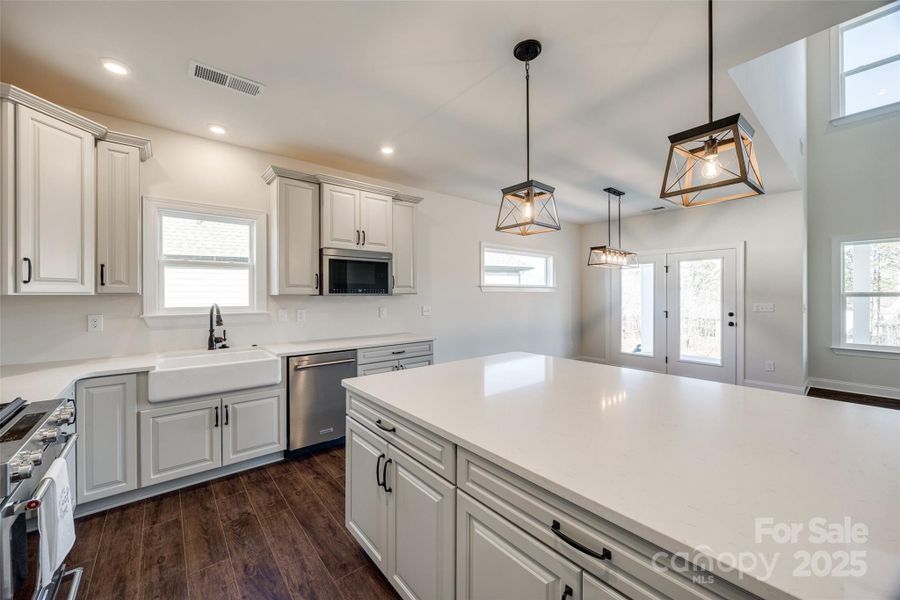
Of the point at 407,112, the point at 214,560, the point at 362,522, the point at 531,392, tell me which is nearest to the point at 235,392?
the point at 214,560

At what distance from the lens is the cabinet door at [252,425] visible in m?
2.62

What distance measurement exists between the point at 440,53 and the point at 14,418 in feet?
8.29

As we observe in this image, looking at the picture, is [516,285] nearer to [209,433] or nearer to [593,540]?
[209,433]

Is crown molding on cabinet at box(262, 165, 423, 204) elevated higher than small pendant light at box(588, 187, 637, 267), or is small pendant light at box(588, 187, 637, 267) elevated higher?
crown molding on cabinet at box(262, 165, 423, 204)

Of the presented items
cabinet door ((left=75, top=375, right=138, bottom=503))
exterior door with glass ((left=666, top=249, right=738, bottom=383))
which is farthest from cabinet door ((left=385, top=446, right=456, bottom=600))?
exterior door with glass ((left=666, top=249, right=738, bottom=383))

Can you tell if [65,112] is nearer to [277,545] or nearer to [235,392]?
[235,392]

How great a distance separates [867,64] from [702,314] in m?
3.93

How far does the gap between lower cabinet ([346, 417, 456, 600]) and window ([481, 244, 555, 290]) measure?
356 centimetres

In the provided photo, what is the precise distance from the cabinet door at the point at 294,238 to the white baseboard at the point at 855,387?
6.71m

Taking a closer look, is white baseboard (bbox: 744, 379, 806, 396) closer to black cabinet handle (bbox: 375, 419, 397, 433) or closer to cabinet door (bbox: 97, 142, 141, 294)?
black cabinet handle (bbox: 375, 419, 397, 433)

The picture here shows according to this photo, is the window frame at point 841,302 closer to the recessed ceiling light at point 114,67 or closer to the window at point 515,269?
the window at point 515,269

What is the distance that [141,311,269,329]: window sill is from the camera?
2795 millimetres

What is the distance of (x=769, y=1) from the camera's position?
1.61 metres

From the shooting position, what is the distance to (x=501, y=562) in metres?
1.09
